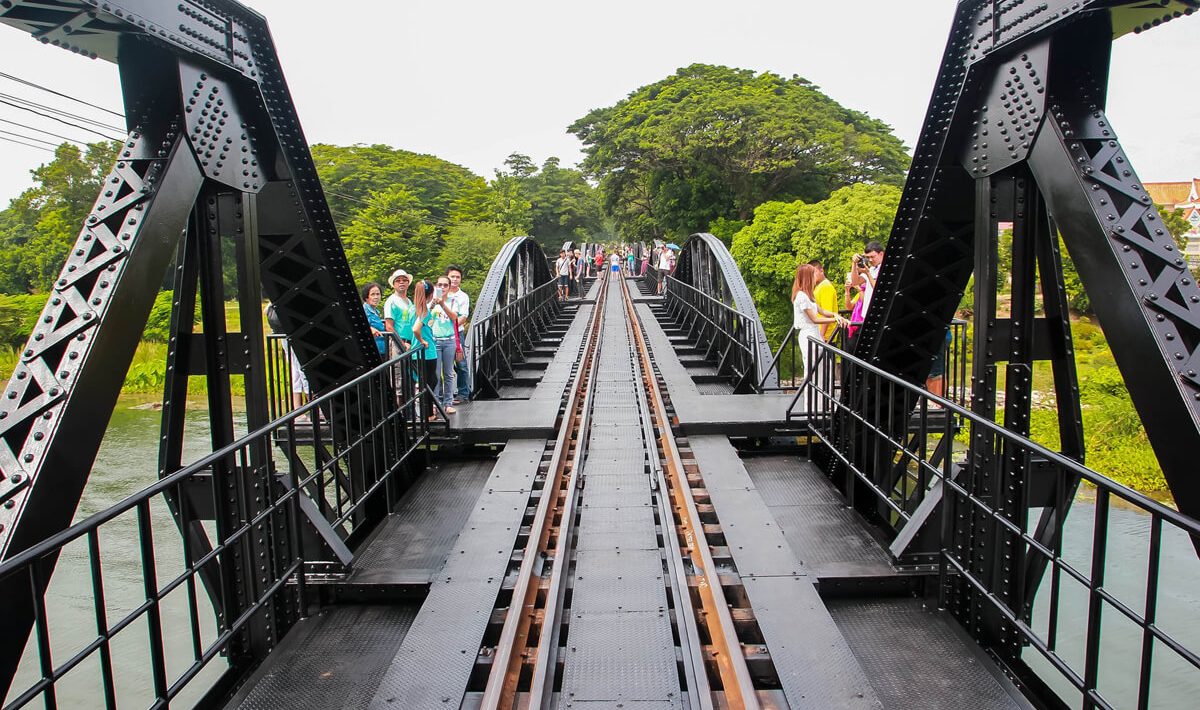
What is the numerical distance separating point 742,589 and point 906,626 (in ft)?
2.77

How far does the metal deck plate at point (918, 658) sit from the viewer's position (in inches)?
127

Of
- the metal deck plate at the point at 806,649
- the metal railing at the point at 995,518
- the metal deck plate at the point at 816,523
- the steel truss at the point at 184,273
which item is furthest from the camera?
the metal deck plate at the point at 816,523

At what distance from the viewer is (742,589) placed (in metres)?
4.29

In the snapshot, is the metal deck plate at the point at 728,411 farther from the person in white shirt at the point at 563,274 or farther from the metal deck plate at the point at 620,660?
the person in white shirt at the point at 563,274

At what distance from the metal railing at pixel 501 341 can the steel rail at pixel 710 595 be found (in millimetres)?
3558

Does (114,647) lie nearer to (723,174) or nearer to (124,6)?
(124,6)

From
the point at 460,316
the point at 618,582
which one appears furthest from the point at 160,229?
the point at 460,316

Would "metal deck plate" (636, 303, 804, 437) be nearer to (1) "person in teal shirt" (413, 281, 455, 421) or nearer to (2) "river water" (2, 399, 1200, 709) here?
(1) "person in teal shirt" (413, 281, 455, 421)

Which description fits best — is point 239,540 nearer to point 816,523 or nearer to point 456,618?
point 456,618

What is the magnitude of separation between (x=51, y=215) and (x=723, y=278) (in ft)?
147

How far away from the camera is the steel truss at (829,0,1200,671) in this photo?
9.04 feet

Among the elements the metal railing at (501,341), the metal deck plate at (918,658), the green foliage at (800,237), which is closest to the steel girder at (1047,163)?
the metal deck plate at (918,658)

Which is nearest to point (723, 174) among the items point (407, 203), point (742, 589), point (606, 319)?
point (606, 319)

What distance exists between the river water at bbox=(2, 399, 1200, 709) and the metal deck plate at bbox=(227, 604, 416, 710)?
6875 mm
